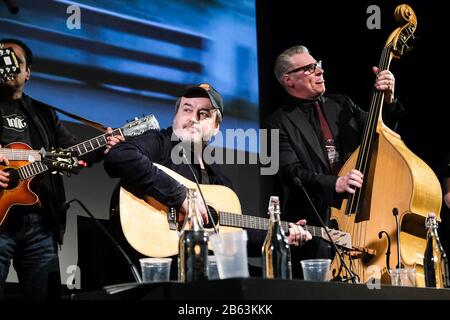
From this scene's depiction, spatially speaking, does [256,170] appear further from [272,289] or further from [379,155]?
[272,289]

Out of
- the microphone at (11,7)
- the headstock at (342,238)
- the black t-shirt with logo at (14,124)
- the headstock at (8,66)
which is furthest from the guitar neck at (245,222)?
the microphone at (11,7)

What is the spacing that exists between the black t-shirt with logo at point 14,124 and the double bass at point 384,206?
1.67 metres

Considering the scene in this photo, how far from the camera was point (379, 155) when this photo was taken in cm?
379

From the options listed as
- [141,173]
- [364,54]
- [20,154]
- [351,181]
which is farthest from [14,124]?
[364,54]

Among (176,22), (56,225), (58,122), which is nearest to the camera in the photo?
(56,225)

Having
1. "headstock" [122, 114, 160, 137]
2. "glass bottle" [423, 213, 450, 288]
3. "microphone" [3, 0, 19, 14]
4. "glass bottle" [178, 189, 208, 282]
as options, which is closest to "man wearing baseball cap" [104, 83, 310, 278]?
"headstock" [122, 114, 160, 137]

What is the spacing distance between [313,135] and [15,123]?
1645 millimetres

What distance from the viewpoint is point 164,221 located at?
3.57 m

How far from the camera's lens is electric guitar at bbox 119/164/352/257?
346cm

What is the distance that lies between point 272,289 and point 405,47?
2.60m

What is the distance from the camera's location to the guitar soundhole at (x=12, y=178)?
3574mm

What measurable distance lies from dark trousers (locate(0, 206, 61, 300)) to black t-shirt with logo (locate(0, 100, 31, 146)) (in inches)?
14.3

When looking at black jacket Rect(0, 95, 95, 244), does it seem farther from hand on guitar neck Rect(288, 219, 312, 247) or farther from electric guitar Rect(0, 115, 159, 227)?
hand on guitar neck Rect(288, 219, 312, 247)

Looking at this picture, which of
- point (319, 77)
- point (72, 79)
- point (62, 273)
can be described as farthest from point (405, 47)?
point (62, 273)
